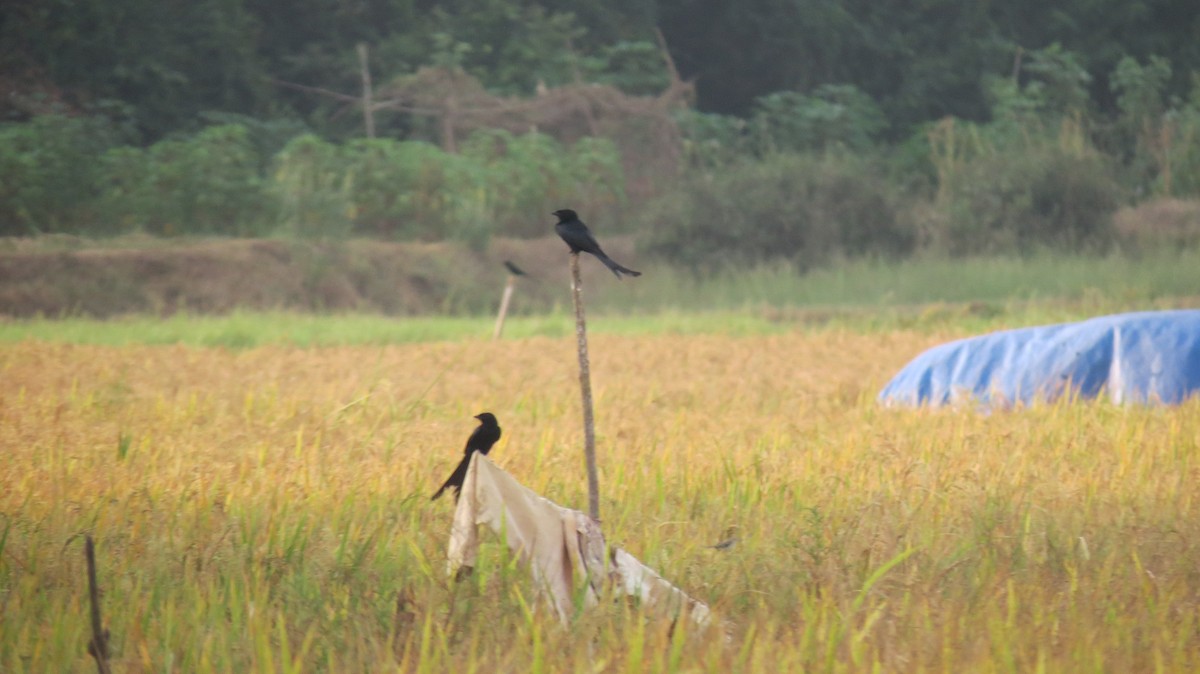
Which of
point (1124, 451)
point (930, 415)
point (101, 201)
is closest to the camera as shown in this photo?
point (1124, 451)

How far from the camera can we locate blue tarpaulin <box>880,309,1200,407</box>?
257 inches

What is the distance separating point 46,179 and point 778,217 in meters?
8.41

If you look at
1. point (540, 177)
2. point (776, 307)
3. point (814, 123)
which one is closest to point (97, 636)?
point (776, 307)

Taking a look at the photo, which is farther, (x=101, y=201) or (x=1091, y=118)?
(x=1091, y=118)

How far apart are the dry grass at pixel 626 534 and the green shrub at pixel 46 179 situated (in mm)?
8786

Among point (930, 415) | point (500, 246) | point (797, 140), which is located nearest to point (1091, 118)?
point (797, 140)

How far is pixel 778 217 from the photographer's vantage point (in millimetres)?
17891

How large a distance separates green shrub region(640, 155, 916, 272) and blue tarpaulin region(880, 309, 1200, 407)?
1019cm

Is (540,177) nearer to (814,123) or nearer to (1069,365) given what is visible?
(814,123)

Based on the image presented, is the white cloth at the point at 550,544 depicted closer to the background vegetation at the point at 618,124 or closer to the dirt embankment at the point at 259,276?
the dirt embankment at the point at 259,276

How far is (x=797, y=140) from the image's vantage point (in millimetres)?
21938

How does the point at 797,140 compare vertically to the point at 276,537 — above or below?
above

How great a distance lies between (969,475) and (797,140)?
18.2 m

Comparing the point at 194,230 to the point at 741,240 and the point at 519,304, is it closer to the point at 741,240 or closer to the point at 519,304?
the point at 519,304
